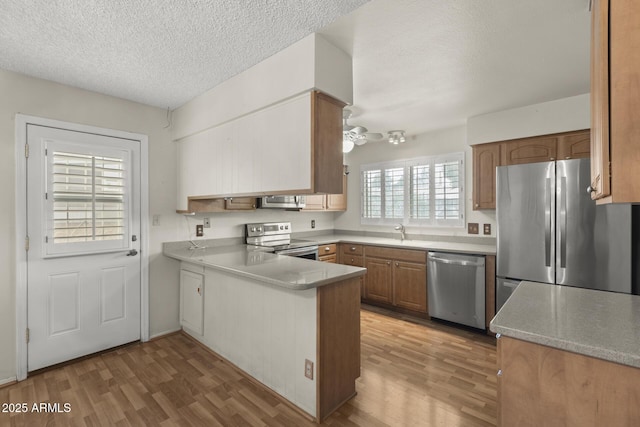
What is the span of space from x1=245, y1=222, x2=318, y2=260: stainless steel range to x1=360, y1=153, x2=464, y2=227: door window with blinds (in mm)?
1387

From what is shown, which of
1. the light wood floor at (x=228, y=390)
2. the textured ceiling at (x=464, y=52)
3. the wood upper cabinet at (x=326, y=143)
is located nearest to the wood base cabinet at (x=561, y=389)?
the light wood floor at (x=228, y=390)

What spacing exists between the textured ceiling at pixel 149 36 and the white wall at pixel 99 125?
0.16m

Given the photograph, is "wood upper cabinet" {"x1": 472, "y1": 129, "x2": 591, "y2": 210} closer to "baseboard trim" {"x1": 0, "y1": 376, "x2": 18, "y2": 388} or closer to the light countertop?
the light countertop

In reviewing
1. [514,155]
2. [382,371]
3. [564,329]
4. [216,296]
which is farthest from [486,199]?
[216,296]

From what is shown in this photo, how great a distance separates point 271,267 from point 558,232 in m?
2.54

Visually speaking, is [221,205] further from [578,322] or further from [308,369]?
[578,322]

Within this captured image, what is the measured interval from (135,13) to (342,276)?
1987 mm

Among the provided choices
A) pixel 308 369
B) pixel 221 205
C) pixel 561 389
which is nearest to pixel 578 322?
pixel 561 389

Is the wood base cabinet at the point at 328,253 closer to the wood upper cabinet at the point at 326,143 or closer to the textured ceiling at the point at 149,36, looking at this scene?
the wood upper cabinet at the point at 326,143

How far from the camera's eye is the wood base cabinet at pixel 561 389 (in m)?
0.98

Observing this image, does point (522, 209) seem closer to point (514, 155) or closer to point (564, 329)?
point (514, 155)

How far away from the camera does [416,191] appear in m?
4.40

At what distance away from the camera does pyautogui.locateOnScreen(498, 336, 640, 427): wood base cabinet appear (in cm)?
98

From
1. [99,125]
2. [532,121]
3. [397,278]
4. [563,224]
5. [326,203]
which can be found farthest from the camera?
[326,203]
